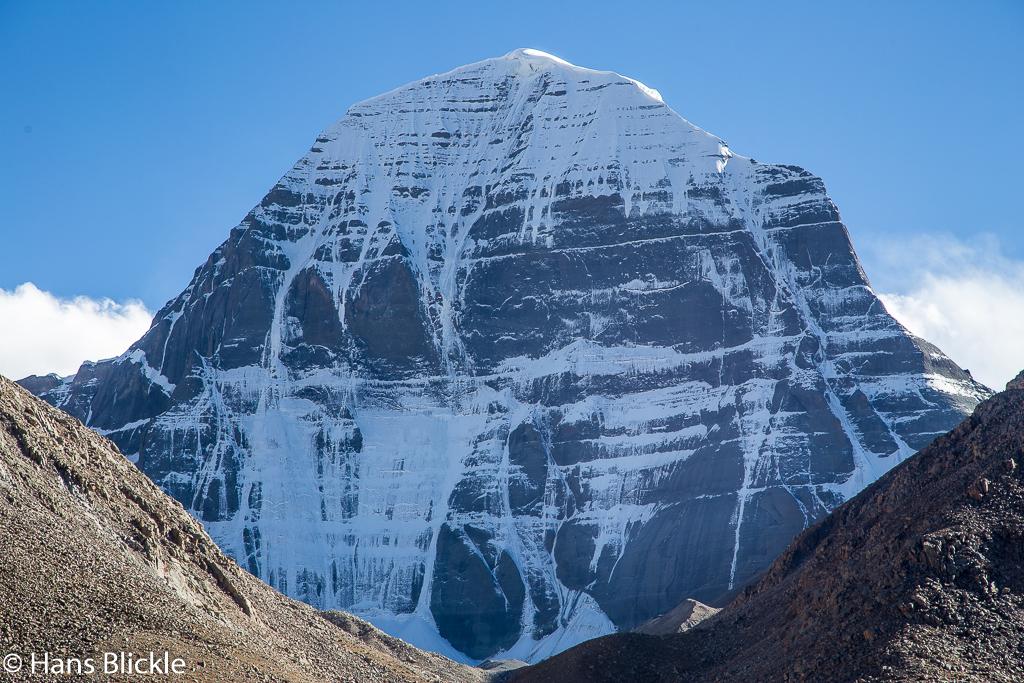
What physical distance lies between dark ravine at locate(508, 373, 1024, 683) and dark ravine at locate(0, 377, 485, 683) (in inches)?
787

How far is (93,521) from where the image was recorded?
100000 mm

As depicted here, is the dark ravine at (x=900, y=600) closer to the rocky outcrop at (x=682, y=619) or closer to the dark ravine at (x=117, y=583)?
the dark ravine at (x=117, y=583)

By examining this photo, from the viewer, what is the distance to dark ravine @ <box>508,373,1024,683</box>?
9575 centimetres

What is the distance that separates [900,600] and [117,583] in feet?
143

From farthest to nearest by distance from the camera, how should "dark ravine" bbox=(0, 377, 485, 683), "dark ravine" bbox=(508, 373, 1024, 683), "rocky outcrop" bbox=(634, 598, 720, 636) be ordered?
"rocky outcrop" bbox=(634, 598, 720, 636), "dark ravine" bbox=(508, 373, 1024, 683), "dark ravine" bbox=(0, 377, 485, 683)

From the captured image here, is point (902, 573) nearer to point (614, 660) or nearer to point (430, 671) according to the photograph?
point (614, 660)

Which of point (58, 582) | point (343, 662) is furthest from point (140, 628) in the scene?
point (343, 662)

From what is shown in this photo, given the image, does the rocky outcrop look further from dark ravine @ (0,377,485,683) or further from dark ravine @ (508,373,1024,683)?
dark ravine @ (0,377,485,683)

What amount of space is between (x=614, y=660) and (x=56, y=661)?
4609 cm

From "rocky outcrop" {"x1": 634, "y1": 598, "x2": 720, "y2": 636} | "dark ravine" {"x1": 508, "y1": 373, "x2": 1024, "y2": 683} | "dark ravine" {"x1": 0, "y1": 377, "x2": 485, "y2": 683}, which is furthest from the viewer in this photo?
"rocky outcrop" {"x1": 634, "y1": 598, "x2": 720, "y2": 636}

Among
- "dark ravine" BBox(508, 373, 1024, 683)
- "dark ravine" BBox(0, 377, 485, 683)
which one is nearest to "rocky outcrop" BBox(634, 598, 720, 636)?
"dark ravine" BBox(508, 373, 1024, 683)

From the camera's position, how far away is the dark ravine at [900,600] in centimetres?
9575

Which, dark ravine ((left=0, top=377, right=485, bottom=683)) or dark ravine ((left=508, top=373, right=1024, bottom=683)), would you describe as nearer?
dark ravine ((left=0, top=377, right=485, bottom=683))

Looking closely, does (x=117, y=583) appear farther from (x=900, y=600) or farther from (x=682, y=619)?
(x=682, y=619)
